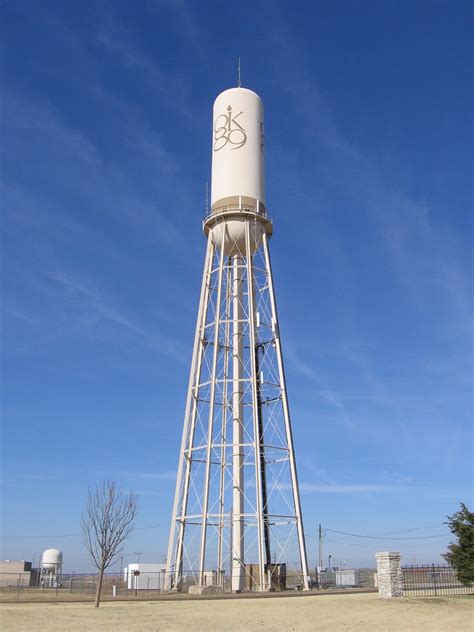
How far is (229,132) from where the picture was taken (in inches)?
1518

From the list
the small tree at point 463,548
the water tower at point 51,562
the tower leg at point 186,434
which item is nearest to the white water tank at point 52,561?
the water tower at point 51,562

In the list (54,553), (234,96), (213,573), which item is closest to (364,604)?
(213,573)

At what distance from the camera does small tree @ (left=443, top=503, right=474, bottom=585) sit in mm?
31094

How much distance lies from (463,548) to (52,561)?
1618 inches

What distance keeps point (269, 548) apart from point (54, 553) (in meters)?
31.2

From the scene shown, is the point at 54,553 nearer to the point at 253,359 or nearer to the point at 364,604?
the point at 253,359

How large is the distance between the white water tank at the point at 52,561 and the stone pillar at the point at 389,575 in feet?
131

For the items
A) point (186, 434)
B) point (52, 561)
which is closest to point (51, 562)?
point (52, 561)

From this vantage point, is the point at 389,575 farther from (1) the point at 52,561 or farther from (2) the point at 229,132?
(1) the point at 52,561

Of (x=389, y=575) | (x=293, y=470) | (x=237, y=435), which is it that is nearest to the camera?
(x=389, y=575)

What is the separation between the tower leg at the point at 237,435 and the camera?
33.3 metres

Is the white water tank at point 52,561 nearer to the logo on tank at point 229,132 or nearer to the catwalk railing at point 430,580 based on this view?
the catwalk railing at point 430,580

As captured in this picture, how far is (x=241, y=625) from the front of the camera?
62.5 feet

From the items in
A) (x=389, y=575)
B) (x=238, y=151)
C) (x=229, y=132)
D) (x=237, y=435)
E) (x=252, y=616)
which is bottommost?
(x=252, y=616)
